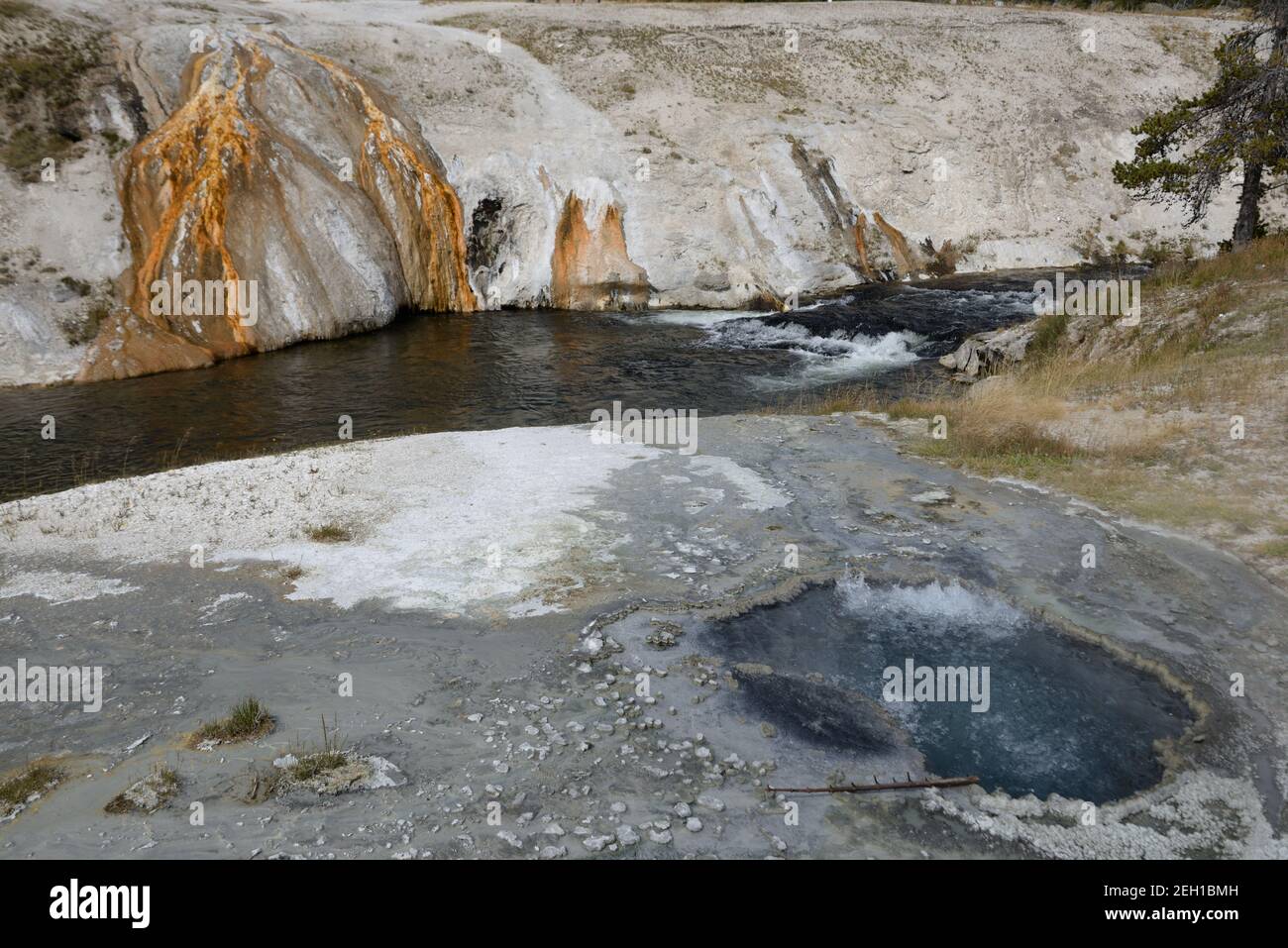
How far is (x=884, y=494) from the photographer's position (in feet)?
35.7

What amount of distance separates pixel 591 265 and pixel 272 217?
10.1 m

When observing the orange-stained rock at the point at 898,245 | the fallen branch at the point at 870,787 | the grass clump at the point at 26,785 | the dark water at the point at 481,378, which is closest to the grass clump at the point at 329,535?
the grass clump at the point at 26,785

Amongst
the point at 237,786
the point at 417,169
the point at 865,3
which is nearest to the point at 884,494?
the point at 237,786

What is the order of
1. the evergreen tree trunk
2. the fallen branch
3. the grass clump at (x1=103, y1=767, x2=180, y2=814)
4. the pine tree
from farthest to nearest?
1. the evergreen tree trunk
2. the pine tree
3. the fallen branch
4. the grass clump at (x1=103, y1=767, x2=180, y2=814)

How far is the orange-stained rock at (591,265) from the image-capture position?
2869 centimetres

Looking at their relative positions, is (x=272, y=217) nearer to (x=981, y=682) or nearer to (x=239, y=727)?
(x=239, y=727)

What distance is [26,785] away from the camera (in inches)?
217

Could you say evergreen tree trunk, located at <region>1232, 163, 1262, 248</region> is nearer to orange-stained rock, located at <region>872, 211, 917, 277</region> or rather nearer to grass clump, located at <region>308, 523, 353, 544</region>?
orange-stained rock, located at <region>872, 211, 917, 277</region>

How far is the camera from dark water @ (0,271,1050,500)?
1600 centimetres

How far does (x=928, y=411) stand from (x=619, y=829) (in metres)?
11.2

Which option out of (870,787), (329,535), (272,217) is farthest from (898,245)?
(870,787)

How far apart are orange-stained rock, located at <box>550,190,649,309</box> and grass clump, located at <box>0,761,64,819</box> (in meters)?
24.3

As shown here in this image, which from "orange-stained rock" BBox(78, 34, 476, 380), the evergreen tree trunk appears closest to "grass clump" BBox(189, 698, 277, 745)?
"orange-stained rock" BBox(78, 34, 476, 380)

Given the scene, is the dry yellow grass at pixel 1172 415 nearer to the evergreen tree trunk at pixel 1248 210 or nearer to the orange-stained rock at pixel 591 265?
the evergreen tree trunk at pixel 1248 210
